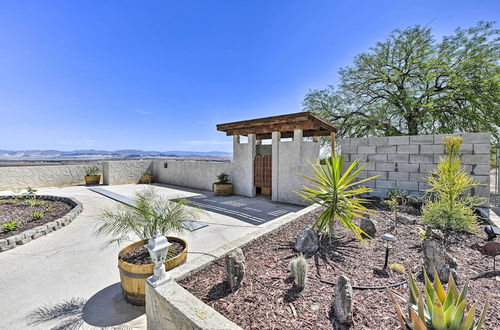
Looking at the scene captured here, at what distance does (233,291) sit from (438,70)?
13.4 metres

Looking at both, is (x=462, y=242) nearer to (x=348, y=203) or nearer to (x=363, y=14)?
(x=348, y=203)

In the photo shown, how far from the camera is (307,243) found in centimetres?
277

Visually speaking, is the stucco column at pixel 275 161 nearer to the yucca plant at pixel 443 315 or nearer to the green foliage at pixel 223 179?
the green foliage at pixel 223 179

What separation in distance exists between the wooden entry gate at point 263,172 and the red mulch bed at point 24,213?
585 centimetres

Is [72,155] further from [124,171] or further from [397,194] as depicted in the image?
[397,194]

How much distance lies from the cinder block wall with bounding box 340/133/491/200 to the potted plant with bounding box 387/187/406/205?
16 centimetres

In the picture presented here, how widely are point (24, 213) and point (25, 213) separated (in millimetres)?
26

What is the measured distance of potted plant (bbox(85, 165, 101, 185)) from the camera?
37.0ft

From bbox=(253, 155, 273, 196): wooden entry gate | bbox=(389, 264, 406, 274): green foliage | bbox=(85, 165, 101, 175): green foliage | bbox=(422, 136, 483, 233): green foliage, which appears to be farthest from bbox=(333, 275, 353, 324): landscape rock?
bbox=(85, 165, 101, 175): green foliage

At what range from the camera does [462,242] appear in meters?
2.99

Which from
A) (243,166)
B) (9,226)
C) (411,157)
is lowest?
(9,226)

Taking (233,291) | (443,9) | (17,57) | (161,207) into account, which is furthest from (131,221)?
(443,9)

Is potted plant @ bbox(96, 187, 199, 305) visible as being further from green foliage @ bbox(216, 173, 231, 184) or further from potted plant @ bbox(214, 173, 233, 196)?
green foliage @ bbox(216, 173, 231, 184)

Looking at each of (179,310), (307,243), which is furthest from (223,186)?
(179,310)
